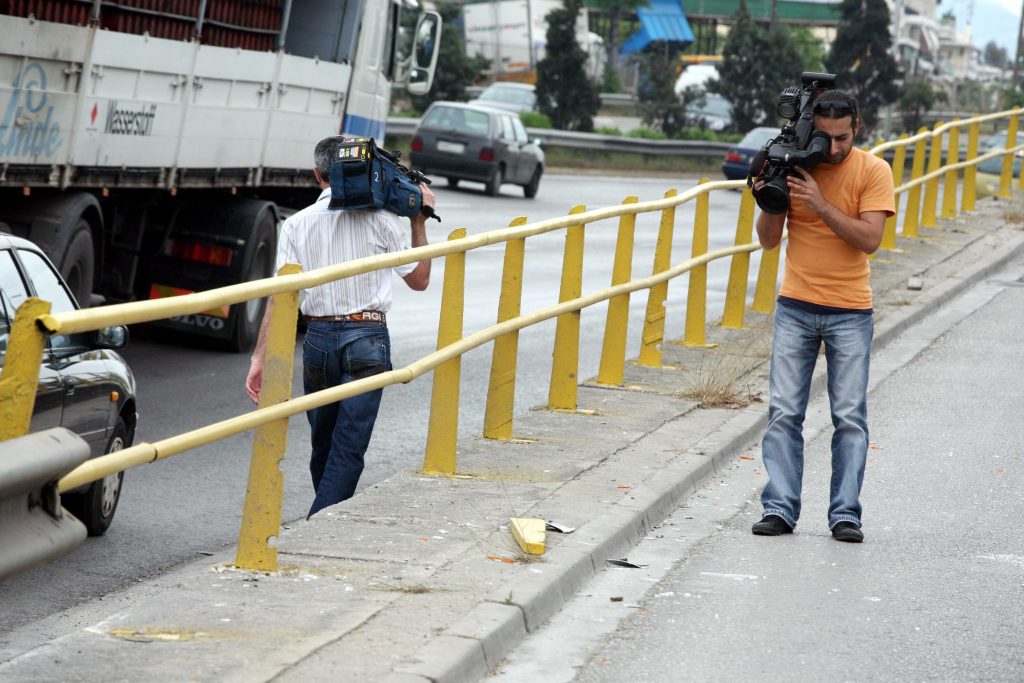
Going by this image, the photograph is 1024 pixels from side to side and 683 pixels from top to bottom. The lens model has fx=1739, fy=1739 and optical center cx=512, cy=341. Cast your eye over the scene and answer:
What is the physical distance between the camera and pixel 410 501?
23.3 feet

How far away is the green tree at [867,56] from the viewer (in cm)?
4975

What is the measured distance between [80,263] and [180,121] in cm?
154

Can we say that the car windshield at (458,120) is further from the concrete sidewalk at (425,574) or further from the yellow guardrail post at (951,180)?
the concrete sidewalk at (425,574)

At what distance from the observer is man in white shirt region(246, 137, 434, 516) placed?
24.0 feet

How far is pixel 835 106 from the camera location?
689cm

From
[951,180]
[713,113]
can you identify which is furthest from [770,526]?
[713,113]

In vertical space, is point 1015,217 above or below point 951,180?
below

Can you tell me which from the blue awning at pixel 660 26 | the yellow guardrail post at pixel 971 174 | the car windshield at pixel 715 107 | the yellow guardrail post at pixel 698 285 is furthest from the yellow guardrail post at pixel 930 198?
the blue awning at pixel 660 26

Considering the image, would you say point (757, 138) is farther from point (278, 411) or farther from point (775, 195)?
point (278, 411)

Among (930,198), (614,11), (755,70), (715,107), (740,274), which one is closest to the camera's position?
(740,274)

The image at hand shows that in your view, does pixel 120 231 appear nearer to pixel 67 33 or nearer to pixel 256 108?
pixel 256 108

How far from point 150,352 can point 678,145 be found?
97.9 feet

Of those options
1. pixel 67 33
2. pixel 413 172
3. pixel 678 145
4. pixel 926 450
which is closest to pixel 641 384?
pixel 926 450

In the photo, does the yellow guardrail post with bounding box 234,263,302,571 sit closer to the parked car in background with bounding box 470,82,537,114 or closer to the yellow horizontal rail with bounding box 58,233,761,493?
the yellow horizontal rail with bounding box 58,233,761,493
